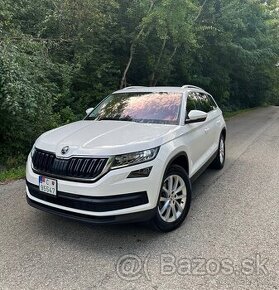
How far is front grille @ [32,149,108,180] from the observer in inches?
127

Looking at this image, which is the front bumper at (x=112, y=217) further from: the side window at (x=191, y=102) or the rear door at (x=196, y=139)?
the side window at (x=191, y=102)

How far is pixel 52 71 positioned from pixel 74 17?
6.28 feet

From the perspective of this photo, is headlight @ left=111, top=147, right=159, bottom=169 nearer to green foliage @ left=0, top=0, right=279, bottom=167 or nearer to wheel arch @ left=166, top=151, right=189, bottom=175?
wheel arch @ left=166, top=151, right=189, bottom=175

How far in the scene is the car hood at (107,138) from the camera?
3.34m

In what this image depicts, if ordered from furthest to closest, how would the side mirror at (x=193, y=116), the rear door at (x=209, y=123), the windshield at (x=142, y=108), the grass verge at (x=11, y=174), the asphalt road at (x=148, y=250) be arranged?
1. the grass verge at (x=11, y=174)
2. the rear door at (x=209, y=123)
3. the windshield at (x=142, y=108)
4. the side mirror at (x=193, y=116)
5. the asphalt road at (x=148, y=250)

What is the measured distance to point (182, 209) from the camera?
3938 mm

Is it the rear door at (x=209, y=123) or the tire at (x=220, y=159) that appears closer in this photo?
the rear door at (x=209, y=123)

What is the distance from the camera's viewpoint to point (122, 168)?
10.7 ft

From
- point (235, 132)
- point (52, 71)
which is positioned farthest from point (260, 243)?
point (235, 132)

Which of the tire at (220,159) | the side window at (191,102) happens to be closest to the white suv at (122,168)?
the side window at (191,102)

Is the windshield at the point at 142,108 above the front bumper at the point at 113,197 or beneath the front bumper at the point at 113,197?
above

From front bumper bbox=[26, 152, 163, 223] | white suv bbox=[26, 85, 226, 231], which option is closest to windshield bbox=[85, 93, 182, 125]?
white suv bbox=[26, 85, 226, 231]

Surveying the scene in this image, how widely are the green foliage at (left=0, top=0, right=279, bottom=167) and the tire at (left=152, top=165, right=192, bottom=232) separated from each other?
290 centimetres

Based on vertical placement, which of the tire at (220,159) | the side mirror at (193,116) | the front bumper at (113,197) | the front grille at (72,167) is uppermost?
the side mirror at (193,116)
